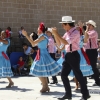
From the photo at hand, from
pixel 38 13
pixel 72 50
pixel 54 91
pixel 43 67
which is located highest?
pixel 38 13

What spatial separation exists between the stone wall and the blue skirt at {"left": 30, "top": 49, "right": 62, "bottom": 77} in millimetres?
9414

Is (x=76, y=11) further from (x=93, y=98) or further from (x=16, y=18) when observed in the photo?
(x=93, y=98)

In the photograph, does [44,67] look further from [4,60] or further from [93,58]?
[4,60]

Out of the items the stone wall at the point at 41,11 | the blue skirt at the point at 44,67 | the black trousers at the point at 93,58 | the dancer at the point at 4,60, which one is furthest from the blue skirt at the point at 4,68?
the stone wall at the point at 41,11

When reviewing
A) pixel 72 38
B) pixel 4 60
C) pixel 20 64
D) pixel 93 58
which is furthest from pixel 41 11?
pixel 72 38

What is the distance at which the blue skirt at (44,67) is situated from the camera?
25.6 ft

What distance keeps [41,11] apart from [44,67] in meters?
9.83

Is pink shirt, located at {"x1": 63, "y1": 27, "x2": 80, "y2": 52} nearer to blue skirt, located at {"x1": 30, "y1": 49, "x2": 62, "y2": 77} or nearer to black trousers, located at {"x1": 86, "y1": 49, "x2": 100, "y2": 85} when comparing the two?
blue skirt, located at {"x1": 30, "y1": 49, "x2": 62, "y2": 77}

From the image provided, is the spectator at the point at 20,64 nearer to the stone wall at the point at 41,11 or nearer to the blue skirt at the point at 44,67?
the stone wall at the point at 41,11

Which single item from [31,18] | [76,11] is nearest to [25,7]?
[31,18]

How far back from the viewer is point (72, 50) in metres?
6.32

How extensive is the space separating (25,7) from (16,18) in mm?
784

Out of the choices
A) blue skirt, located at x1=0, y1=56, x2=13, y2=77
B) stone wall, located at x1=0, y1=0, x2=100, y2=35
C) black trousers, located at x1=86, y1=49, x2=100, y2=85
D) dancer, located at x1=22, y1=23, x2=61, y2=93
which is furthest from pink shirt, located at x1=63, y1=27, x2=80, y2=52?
stone wall, located at x1=0, y1=0, x2=100, y2=35

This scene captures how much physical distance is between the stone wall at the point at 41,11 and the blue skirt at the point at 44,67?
9.41 m
